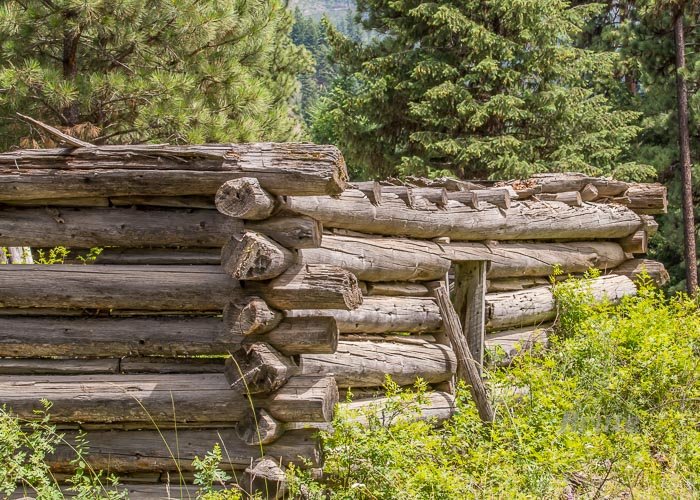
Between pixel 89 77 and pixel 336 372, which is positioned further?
pixel 89 77

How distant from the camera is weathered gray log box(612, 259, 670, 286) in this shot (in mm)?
12000

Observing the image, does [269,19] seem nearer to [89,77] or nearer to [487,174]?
[89,77]

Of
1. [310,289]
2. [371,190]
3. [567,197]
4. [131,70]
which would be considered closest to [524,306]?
[567,197]

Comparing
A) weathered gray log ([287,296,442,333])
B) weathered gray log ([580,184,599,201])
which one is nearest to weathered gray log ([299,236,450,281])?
weathered gray log ([287,296,442,333])

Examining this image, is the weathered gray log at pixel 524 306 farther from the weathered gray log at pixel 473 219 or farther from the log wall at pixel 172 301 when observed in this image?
the log wall at pixel 172 301

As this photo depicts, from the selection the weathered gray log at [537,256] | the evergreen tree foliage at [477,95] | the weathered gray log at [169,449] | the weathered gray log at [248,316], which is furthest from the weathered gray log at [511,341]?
the evergreen tree foliage at [477,95]

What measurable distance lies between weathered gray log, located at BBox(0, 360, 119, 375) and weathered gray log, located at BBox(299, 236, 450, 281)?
1.64m

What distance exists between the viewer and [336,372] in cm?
640

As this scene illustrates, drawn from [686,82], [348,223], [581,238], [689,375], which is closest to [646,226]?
[581,238]

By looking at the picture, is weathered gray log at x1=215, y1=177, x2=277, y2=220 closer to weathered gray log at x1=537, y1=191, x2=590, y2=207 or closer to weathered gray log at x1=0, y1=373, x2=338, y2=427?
weathered gray log at x1=0, y1=373, x2=338, y2=427

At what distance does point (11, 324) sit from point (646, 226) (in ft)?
29.4

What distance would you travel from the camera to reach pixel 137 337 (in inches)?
218

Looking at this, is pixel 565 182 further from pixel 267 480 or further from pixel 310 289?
pixel 267 480

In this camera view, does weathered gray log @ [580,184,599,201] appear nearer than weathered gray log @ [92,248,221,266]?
No
